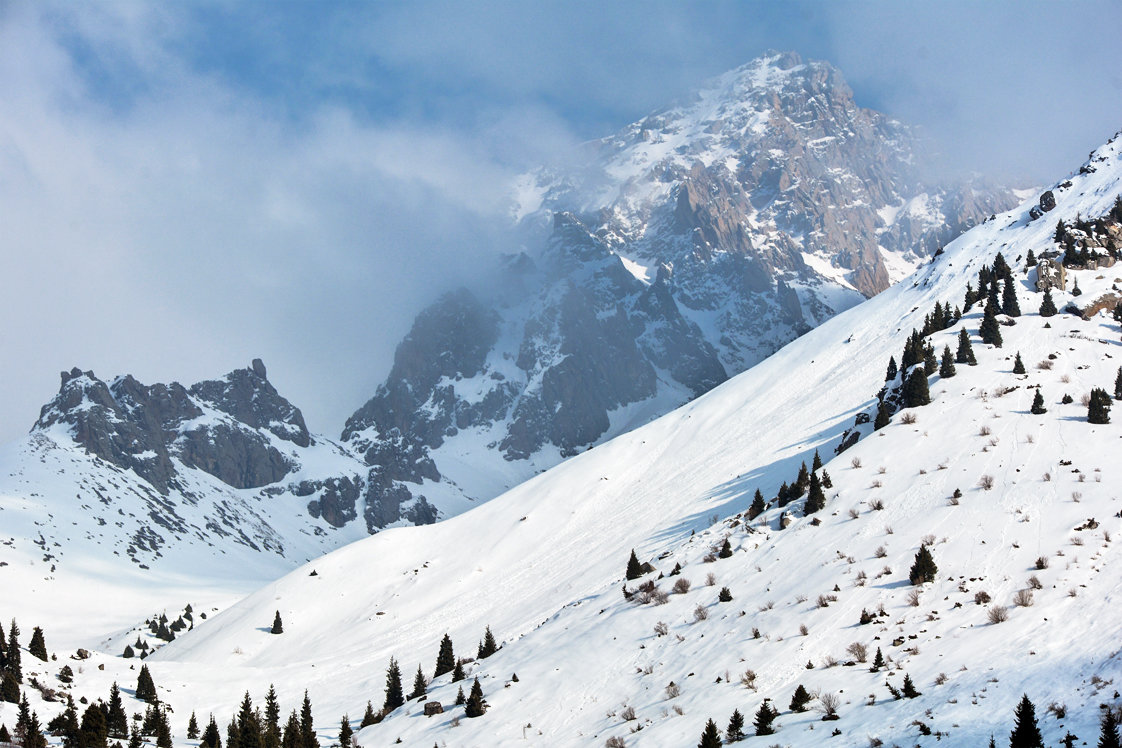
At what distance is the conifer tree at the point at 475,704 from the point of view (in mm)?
34688

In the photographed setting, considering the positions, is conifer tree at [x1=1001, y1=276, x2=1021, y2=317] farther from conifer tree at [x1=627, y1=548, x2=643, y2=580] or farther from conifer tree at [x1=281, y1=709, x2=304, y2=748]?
conifer tree at [x1=281, y1=709, x2=304, y2=748]

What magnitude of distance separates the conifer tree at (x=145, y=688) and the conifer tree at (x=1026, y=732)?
44677 mm

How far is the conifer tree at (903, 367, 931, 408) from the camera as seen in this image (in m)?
51.4

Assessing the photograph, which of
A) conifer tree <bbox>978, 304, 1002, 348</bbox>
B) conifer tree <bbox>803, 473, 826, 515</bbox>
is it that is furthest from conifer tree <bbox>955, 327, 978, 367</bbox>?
conifer tree <bbox>803, 473, 826, 515</bbox>

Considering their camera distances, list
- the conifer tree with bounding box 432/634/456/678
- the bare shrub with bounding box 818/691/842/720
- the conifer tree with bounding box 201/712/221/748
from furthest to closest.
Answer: the conifer tree with bounding box 432/634/456/678
the conifer tree with bounding box 201/712/221/748
the bare shrub with bounding box 818/691/842/720

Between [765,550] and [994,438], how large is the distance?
41.4 ft

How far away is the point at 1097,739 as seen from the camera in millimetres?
19094

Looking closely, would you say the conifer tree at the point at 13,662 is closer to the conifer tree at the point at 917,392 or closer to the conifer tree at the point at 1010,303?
the conifer tree at the point at 917,392

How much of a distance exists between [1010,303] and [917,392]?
2768 centimetres

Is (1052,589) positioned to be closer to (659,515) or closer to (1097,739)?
Answer: (1097,739)

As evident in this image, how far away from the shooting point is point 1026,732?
1895cm

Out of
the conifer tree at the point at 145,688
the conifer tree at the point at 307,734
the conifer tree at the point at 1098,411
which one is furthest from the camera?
the conifer tree at the point at 145,688

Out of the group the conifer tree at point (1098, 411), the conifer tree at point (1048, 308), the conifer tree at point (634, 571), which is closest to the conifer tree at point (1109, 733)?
the conifer tree at point (1098, 411)

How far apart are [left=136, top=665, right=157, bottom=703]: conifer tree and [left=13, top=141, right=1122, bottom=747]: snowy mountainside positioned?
85.1 inches
